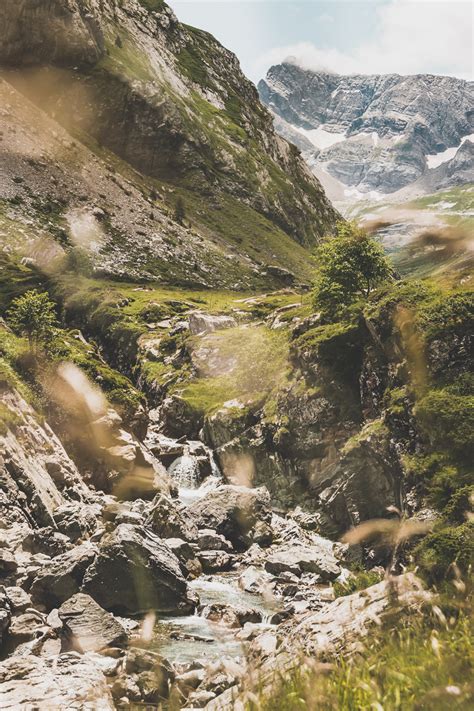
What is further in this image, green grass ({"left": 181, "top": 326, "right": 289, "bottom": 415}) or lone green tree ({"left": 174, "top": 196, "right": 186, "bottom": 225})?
lone green tree ({"left": 174, "top": 196, "right": 186, "bottom": 225})

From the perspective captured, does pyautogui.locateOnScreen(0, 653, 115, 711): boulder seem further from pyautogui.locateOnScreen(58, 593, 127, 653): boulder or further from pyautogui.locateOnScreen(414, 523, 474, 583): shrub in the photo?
pyautogui.locateOnScreen(414, 523, 474, 583): shrub

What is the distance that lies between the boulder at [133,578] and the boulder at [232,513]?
10322 millimetres

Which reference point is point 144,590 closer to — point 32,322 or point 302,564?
point 302,564

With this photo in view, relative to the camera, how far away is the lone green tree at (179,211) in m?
140

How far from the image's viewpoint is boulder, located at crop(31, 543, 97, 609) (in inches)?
768

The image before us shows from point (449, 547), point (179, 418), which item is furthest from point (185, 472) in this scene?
point (449, 547)

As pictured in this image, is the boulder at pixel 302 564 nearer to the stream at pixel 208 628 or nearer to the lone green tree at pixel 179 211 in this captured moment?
the stream at pixel 208 628

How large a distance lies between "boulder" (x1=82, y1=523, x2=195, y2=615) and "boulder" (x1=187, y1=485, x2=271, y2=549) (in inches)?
406

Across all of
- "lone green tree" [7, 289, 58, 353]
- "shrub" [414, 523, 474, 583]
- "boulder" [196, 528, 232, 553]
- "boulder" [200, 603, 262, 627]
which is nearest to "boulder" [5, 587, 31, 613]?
"boulder" [200, 603, 262, 627]

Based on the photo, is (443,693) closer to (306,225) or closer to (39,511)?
(39,511)

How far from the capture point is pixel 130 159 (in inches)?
6161

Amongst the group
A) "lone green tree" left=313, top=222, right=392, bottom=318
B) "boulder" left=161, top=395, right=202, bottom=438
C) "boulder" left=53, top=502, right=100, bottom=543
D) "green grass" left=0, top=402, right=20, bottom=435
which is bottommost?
"boulder" left=53, top=502, right=100, bottom=543

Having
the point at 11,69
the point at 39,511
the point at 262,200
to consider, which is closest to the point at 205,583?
the point at 39,511

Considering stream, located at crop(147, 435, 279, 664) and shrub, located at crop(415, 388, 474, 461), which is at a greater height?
shrub, located at crop(415, 388, 474, 461)
